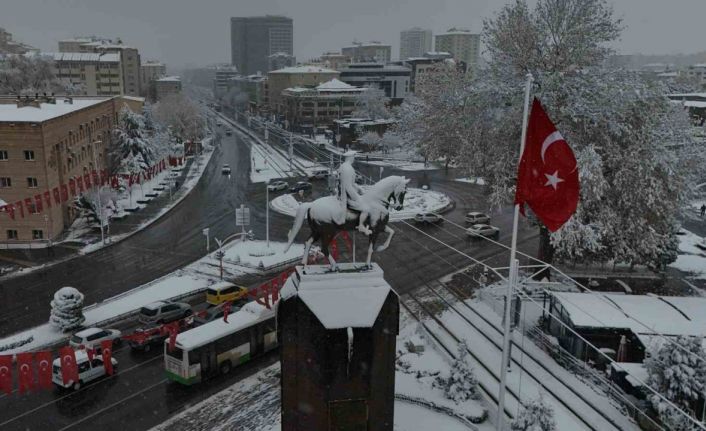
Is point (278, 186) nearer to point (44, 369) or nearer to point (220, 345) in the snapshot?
point (220, 345)

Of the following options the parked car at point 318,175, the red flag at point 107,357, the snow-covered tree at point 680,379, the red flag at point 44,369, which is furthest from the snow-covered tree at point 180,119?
the snow-covered tree at point 680,379

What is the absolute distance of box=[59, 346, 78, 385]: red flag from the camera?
19844 millimetres

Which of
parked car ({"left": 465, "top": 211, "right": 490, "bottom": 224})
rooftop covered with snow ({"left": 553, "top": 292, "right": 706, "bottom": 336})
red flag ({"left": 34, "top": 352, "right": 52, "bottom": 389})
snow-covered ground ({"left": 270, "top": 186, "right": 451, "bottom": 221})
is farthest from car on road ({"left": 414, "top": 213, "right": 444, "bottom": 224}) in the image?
red flag ({"left": 34, "top": 352, "right": 52, "bottom": 389})

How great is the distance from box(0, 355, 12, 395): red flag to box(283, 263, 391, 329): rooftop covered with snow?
13.2 metres

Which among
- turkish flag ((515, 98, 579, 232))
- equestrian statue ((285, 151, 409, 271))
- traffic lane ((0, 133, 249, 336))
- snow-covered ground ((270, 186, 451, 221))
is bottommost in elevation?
traffic lane ((0, 133, 249, 336))

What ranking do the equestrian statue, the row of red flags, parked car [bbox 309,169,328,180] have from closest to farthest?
the equestrian statue → the row of red flags → parked car [bbox 309,169,328,180]

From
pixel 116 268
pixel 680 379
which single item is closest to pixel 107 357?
pixel 116 268

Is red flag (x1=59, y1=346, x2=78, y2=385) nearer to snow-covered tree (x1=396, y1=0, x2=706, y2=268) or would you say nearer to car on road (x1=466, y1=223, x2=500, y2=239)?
snow-covered tree (x1=396, y1=0, x2=706, y2=268)

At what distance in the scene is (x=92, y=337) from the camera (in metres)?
23.3

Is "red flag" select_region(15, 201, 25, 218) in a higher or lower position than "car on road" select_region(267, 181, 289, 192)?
higher

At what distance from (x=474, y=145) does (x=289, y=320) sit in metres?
22.1

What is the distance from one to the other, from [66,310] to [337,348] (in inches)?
707

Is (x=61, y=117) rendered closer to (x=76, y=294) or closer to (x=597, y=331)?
(x=76, y=294)

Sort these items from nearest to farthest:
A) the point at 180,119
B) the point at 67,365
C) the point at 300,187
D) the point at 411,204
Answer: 1. the point at 67,365
2. the point at 411,204
3. the point at 300,187
4. the point at 180,119
